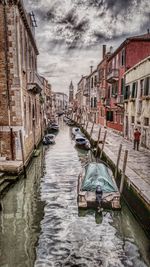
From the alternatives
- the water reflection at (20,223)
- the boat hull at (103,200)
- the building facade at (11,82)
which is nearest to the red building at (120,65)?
the building facade at (11,82)

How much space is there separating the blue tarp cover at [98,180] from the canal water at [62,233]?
89 centimetres

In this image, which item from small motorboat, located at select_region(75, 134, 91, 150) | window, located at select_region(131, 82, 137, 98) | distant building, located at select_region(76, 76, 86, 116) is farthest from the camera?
distant building, located at select_region(76, 76, 86, 116)

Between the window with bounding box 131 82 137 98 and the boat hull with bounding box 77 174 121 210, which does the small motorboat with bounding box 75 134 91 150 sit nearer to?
the window with bounding box 131 82 137 98

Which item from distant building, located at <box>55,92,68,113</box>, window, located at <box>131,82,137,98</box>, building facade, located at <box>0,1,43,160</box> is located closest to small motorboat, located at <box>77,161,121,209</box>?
building facade, located at <box>0,1,43,160</box>

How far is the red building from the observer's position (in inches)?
806

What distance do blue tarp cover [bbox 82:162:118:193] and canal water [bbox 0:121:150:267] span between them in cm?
89

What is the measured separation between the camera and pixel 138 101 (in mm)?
16734

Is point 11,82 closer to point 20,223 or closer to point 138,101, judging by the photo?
point 20,223

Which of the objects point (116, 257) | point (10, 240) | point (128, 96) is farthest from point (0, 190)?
point (128, 96)

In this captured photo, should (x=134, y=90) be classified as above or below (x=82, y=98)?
below

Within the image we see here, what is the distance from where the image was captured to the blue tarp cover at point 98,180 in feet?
29.1

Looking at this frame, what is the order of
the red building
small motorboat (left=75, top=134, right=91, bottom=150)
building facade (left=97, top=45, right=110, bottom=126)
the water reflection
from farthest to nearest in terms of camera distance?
building facade (left=97, top=45, right=110, bottom=126) < small motorboat (left=75, top=134, right=91, bottom=150) < the red building < the water reflection

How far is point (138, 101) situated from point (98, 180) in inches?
367

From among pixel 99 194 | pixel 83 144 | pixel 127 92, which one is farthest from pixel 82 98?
pixel 99 194
